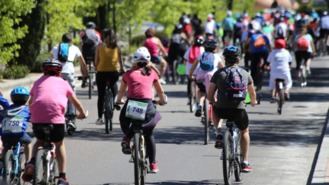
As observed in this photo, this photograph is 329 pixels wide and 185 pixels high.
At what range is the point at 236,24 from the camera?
53000mm

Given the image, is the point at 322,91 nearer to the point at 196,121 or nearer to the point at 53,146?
the point at 196,121

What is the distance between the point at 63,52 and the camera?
2122cm

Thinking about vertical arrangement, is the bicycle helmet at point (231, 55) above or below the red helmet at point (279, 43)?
above

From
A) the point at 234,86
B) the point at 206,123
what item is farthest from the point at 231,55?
the point at 206,123

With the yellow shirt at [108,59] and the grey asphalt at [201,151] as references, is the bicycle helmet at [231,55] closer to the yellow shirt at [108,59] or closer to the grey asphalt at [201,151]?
the grey asphalt at [201,151]

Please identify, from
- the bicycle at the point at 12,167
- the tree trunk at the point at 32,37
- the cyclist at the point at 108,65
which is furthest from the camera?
the tree trunk at the point at 32,37

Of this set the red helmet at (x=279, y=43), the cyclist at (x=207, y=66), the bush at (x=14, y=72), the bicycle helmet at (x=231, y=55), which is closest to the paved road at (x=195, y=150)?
the cyclist at (x=207, y=66)

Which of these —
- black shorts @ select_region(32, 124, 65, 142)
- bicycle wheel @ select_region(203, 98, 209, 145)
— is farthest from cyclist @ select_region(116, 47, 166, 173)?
bicycle wheel @ select_region(203, 98, 209, 145)

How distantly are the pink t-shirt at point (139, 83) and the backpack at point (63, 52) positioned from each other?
627 centimetres

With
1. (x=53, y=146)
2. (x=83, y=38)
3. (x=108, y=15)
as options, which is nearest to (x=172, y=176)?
(x=53, y=146)

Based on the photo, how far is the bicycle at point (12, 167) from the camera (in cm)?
1352

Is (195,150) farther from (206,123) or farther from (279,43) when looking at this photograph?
(279,43)

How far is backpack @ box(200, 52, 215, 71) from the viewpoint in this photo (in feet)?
67.1

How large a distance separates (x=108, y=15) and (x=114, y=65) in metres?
22.4
